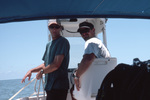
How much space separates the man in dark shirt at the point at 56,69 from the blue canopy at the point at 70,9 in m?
0.26

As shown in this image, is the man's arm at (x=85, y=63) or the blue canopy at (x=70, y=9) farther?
the man's arm at (x=85, y=63)

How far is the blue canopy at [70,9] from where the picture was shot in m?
2.60

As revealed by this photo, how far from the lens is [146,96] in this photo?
1.50m

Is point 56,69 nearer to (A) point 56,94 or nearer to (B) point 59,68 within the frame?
(B) point 59,68

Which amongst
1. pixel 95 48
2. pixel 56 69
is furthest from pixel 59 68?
pixel 95 48

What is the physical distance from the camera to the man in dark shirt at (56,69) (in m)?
2.91

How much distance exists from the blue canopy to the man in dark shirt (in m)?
0.26

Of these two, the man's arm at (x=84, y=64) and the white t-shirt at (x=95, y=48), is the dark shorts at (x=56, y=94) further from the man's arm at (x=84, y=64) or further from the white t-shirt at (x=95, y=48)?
the white t-shirt at (x=95, y=48)

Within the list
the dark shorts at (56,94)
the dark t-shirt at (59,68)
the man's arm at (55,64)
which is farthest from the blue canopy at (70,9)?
the dark shorts at (56,94)

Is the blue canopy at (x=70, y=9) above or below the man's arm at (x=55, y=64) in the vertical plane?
above

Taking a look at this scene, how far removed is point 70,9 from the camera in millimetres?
2879

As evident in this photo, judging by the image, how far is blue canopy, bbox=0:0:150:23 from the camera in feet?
8.54

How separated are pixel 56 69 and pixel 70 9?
78 cm

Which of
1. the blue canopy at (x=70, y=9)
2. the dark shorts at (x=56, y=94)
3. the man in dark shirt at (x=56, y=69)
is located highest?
the blue canopy at (x=70, y=9)
